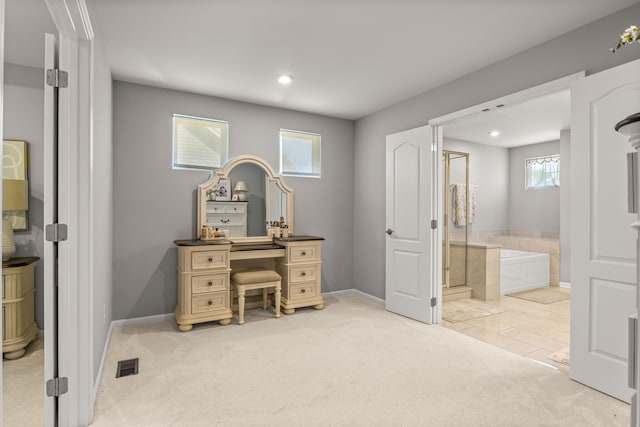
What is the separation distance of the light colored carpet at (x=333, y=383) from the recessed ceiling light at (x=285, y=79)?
2.45 metres

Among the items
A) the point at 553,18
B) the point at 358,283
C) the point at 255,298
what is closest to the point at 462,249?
the point at 358,283

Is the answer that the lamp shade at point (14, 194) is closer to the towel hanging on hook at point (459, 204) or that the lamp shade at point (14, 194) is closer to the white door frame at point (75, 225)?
the white door frame at point (75, 225)

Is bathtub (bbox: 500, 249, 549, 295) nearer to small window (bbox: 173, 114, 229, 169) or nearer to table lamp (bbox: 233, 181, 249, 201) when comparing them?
table lamp (bbox: 233, 181, 249, 201)

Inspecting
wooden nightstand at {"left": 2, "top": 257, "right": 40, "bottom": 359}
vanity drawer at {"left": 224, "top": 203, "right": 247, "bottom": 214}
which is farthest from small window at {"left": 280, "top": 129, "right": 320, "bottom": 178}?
wooden nightstand at {"left": 2, "top": 257, "right": 40, "bottom": 359}

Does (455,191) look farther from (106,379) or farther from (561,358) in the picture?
(106,379)

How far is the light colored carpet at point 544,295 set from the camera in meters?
4.79

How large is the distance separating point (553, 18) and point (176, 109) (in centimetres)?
345

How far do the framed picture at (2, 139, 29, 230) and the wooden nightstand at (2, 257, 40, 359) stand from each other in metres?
0.32

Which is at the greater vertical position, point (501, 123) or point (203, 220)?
point (501, 123)

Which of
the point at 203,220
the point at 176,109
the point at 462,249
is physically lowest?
the point at 462,249

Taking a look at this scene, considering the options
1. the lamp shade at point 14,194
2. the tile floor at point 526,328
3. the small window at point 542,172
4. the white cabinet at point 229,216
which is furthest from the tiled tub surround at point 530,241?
the lamp shade at point 14,194

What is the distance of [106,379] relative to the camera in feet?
8.01

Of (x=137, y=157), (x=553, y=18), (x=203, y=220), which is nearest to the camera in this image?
(x=553, y=18)

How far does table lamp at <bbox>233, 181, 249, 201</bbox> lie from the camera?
13.5 ft
